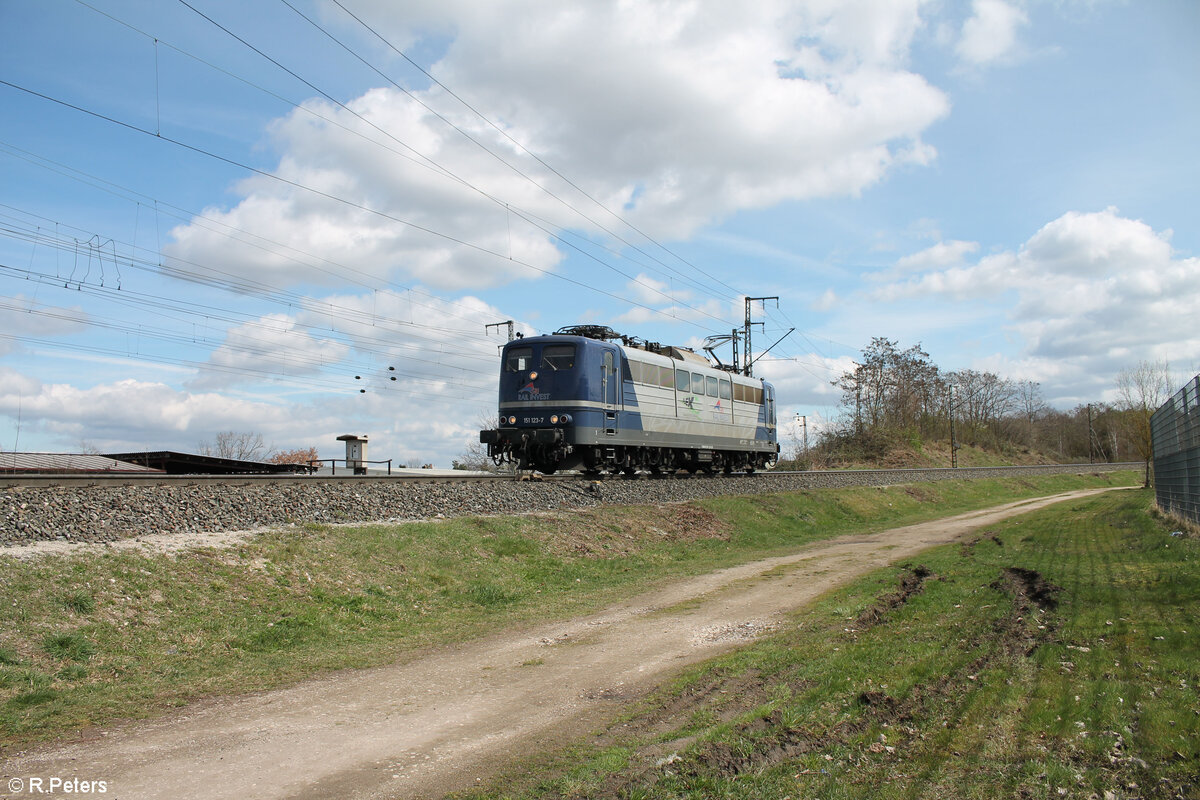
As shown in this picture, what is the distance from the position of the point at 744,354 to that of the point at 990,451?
42929 mm

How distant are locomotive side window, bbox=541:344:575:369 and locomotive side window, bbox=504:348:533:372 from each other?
493 millimetres

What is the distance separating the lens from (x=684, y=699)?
645cm

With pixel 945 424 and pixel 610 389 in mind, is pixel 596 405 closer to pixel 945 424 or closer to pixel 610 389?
pixel 610 389

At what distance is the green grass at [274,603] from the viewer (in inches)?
277

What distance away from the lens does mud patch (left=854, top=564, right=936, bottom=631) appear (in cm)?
921

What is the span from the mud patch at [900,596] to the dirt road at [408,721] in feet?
3.82

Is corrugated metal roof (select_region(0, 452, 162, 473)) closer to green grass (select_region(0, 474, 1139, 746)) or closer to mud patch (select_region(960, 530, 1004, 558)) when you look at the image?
green grass (select_region(0, 474, 1139, 746))

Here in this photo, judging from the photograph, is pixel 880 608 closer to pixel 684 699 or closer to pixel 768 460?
pixel 684 699

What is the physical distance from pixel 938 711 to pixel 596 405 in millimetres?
15586

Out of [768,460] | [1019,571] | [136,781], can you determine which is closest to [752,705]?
[136,781]

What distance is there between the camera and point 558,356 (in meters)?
21.1

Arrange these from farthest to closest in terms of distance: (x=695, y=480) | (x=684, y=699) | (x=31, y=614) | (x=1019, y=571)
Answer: (x=695, y=480)
(x=1019, y=571)
(x=31, y=614)
(x=684, y=699)

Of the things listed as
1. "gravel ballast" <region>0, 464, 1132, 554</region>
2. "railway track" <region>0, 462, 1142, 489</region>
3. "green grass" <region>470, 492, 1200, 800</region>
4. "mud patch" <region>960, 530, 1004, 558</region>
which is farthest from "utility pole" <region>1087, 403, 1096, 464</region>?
"green grass" <region>470, 492, 1200, 800</region>

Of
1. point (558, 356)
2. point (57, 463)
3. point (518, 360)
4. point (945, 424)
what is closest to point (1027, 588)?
point (558, 356)
